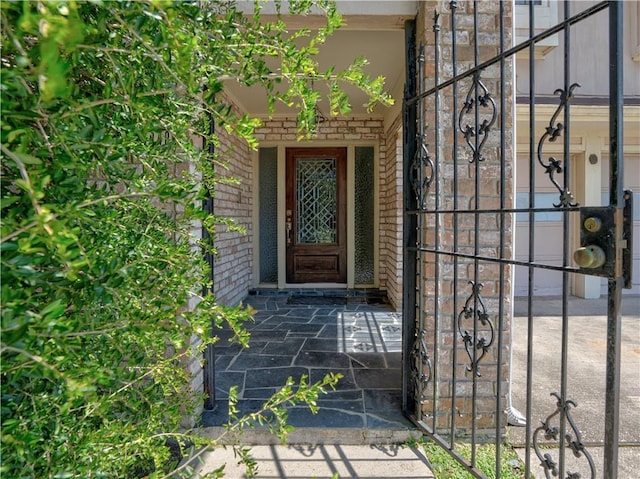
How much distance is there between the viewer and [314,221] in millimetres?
5480

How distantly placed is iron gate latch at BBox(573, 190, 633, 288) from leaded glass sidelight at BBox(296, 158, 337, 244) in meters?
4.47

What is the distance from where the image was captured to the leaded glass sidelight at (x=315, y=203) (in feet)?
17.9

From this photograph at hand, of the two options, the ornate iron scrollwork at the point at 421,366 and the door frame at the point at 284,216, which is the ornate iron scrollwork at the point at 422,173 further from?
the door frame at the point at 284,216

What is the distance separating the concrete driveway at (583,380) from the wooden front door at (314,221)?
2.55m

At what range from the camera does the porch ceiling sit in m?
2.06

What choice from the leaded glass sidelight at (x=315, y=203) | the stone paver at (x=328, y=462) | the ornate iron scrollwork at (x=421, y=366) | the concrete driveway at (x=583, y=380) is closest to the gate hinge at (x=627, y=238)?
the concrete driveway at (x=583, y=380)

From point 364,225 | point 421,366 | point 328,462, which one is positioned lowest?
point 328,462

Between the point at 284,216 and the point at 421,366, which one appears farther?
the point at 284,216

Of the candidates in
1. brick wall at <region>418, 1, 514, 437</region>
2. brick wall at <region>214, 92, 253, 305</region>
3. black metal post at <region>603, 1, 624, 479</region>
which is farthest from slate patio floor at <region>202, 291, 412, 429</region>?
black metal post at <region>603, 1, 624, 479</region>

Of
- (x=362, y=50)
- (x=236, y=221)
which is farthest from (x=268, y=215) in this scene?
(x=362, y=50)

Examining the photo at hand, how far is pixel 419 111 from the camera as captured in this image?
1.95 metres

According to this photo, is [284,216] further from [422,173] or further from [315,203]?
[422,173]

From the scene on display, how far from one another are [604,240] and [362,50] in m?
2.67

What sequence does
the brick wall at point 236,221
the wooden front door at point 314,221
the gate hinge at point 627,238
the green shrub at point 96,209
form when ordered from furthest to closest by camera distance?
the wooden front door at point 314,221 < the brick wall at point 236,221 < the gate hinge at point 627,238 < the green shrub at point 96,209
